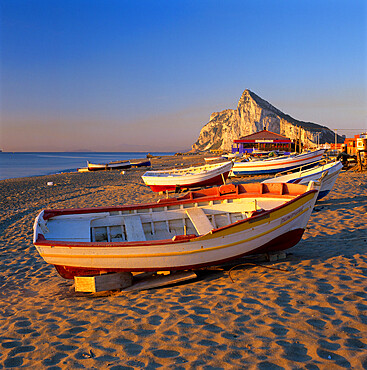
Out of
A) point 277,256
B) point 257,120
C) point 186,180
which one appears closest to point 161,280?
point 277,256

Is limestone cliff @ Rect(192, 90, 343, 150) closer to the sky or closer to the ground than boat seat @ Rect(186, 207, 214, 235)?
closer to the sky

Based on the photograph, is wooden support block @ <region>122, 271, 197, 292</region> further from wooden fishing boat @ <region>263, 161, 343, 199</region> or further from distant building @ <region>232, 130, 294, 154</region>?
distant building @ <region>232, 130, 294, 154</region>

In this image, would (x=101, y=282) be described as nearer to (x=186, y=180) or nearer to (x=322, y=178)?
(x=322, y=178)

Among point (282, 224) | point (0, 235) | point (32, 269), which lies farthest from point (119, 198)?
point (282, 224)

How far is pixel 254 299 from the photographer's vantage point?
5.04m

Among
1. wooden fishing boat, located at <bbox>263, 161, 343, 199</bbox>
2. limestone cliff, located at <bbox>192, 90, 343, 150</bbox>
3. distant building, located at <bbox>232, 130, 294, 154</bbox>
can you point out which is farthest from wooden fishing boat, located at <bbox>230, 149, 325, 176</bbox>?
limestone cliff, located at <bbox>192, 90, 343, 150</bbox>

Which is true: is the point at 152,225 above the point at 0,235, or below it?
above

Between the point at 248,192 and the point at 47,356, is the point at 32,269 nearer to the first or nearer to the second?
the point at 47,356

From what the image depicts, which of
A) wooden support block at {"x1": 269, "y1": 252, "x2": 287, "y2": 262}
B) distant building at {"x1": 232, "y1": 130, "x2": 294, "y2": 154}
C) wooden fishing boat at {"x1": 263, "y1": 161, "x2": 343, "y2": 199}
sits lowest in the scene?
wooden support block at {"x1": 269, "y1": 252, "x2": 287, "y2": 262}

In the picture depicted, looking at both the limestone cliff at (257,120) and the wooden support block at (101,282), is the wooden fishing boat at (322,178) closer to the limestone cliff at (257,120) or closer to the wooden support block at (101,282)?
the wooden support block at (101,282)

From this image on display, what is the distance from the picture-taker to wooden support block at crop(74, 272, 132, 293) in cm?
593

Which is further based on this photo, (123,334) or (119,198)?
(119,198)

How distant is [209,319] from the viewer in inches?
177

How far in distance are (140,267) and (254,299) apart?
2.16 metres
